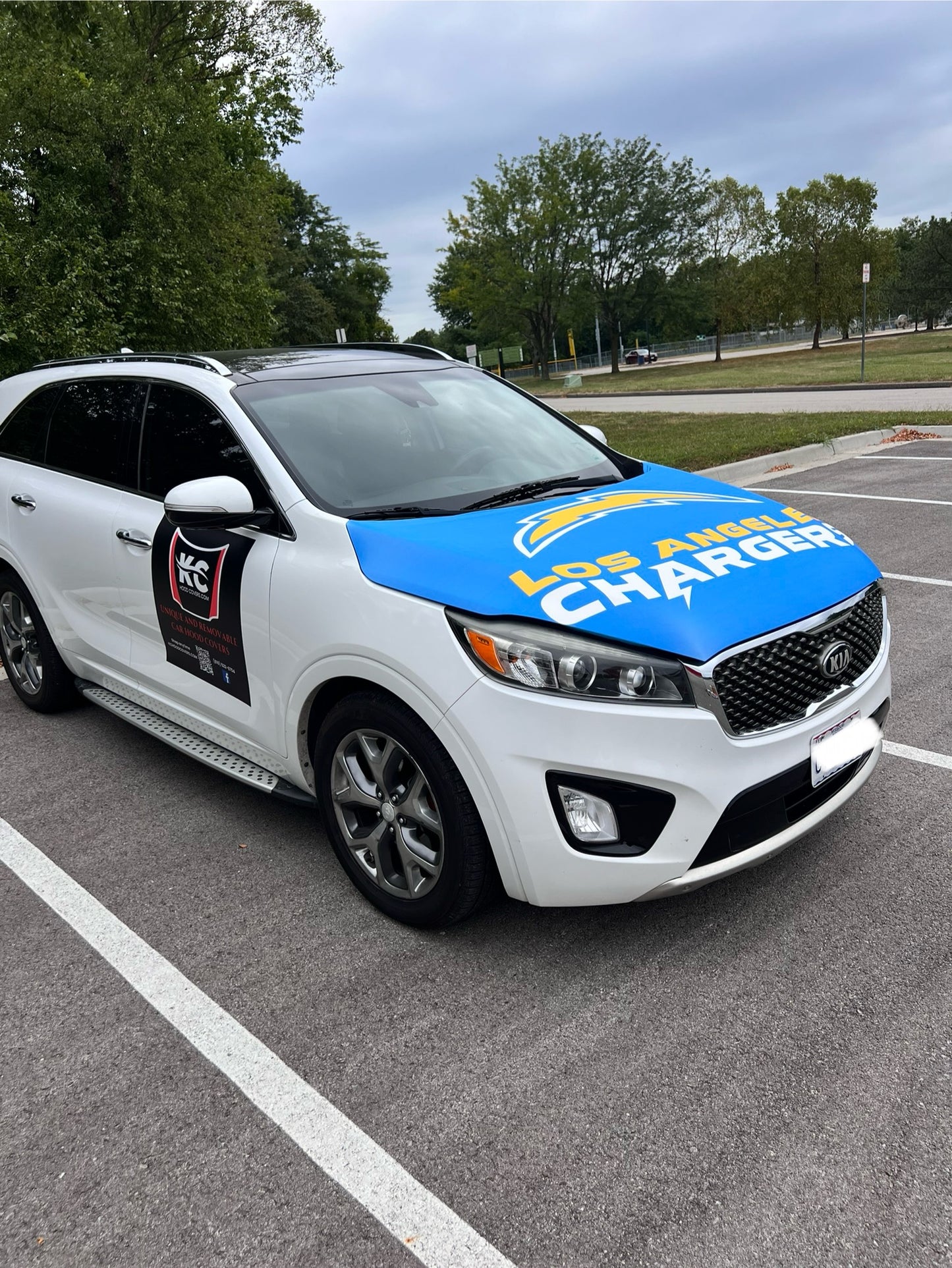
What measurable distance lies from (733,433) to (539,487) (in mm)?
11504

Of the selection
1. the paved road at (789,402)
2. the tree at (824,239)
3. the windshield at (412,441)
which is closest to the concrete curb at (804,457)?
the paved road at (789,402)

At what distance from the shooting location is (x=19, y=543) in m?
4.76

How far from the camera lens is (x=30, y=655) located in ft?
16.6

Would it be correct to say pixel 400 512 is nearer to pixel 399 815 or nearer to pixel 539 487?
pixel 539 487

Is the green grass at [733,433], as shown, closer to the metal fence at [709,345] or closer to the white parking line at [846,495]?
the white parking line at [846,495]

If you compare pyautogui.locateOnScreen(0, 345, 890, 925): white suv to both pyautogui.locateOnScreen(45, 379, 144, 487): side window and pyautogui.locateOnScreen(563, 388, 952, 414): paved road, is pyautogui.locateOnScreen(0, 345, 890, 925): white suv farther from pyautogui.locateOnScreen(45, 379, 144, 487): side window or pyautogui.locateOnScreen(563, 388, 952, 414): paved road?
pyautogui.locateOnScreen(563, 388, 952, 414): paved road

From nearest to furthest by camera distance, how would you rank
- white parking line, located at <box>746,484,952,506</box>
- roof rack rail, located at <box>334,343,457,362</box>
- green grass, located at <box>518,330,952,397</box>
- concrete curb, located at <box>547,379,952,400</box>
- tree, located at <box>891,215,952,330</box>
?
roof rack rail, located at <box>334,343,457,362</box>
white parking line, located at <box>746,484,952,506</box>
concrete curb, located at <box>547,379,952,400</box>
green grass, located at <box>518,330,952,397</box>
tree, located at <box>891,215,952,330</box>

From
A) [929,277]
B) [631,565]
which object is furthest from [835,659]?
[929,277]

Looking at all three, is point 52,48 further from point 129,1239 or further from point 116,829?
point 129,1239

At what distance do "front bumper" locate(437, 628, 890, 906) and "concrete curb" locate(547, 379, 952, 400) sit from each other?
1787cm

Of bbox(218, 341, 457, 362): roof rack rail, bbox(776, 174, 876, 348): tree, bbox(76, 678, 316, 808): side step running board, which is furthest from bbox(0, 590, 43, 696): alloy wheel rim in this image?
bbox(776, 174, 876, 348): tree

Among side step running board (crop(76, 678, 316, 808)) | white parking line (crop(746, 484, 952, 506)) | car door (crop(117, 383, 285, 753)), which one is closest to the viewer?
car door (crop(117, 383, 285, 753))

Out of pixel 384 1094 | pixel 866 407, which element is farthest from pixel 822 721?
pixel 866 407

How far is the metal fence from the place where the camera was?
69062 millimetres
